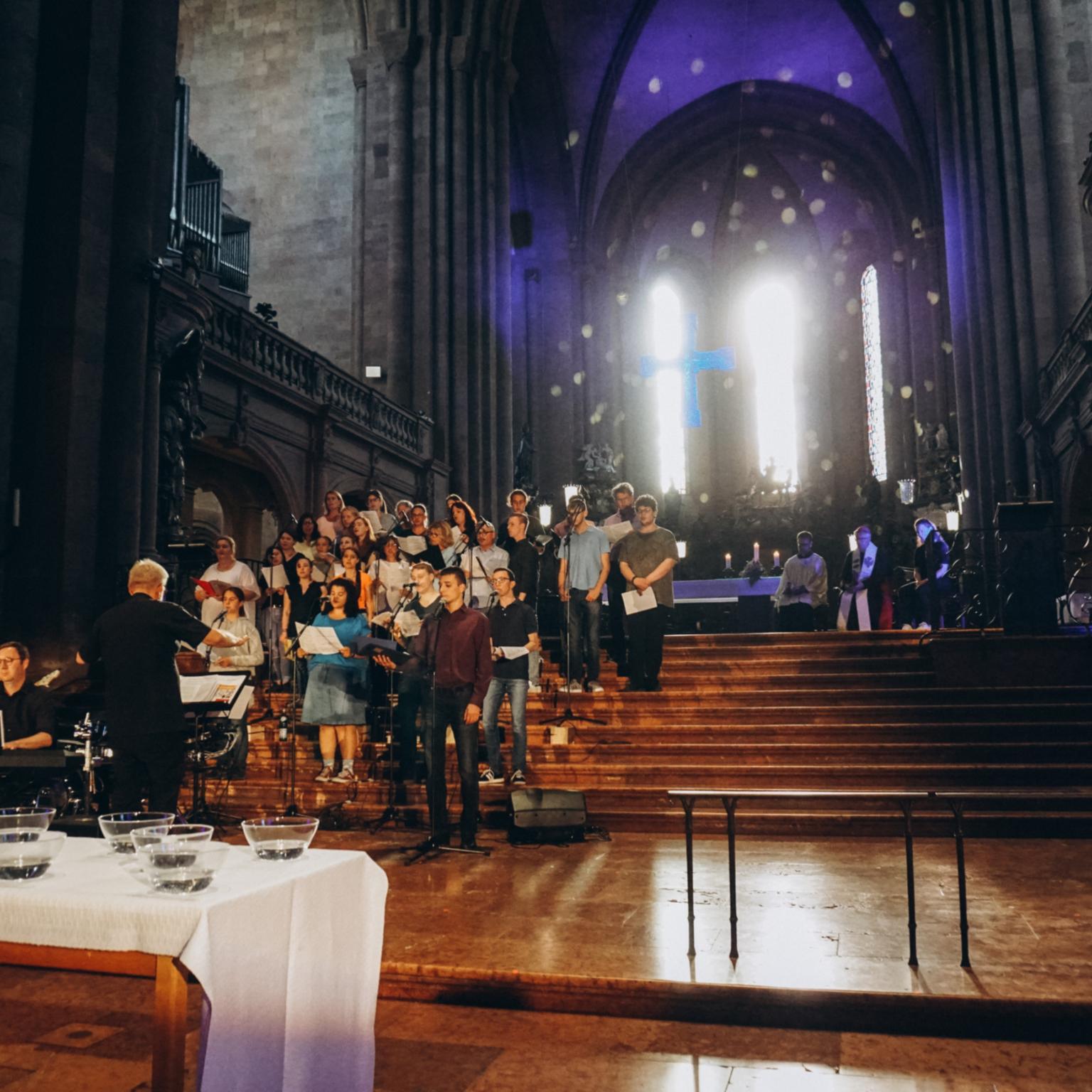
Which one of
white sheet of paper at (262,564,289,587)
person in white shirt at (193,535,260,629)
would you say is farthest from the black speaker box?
white sheet of paper at (262,564,289,587)

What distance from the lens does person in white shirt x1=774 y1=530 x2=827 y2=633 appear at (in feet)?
40.9

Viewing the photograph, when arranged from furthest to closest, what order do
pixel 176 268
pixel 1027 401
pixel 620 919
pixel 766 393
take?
pixel 766 393, pixel 1027 401, pixel 176 268, pixel 620 919

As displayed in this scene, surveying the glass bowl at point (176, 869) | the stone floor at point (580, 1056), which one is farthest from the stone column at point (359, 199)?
the glass bowl at point (176, 869)

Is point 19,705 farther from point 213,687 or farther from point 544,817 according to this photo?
point 544,817

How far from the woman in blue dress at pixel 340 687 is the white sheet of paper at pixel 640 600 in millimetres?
2235

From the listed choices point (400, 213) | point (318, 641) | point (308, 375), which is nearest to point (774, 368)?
point (400, 213)

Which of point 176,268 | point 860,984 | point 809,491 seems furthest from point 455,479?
point 860,984

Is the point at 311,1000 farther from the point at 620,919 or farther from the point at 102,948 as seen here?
the point at 620,919

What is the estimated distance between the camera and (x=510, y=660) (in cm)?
731

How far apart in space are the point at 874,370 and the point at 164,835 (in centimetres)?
3084

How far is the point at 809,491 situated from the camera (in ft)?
94.2

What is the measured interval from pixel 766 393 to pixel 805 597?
20.7 m

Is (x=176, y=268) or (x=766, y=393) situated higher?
(x=766, y=393)

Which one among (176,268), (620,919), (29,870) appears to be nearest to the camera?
(29,870)
